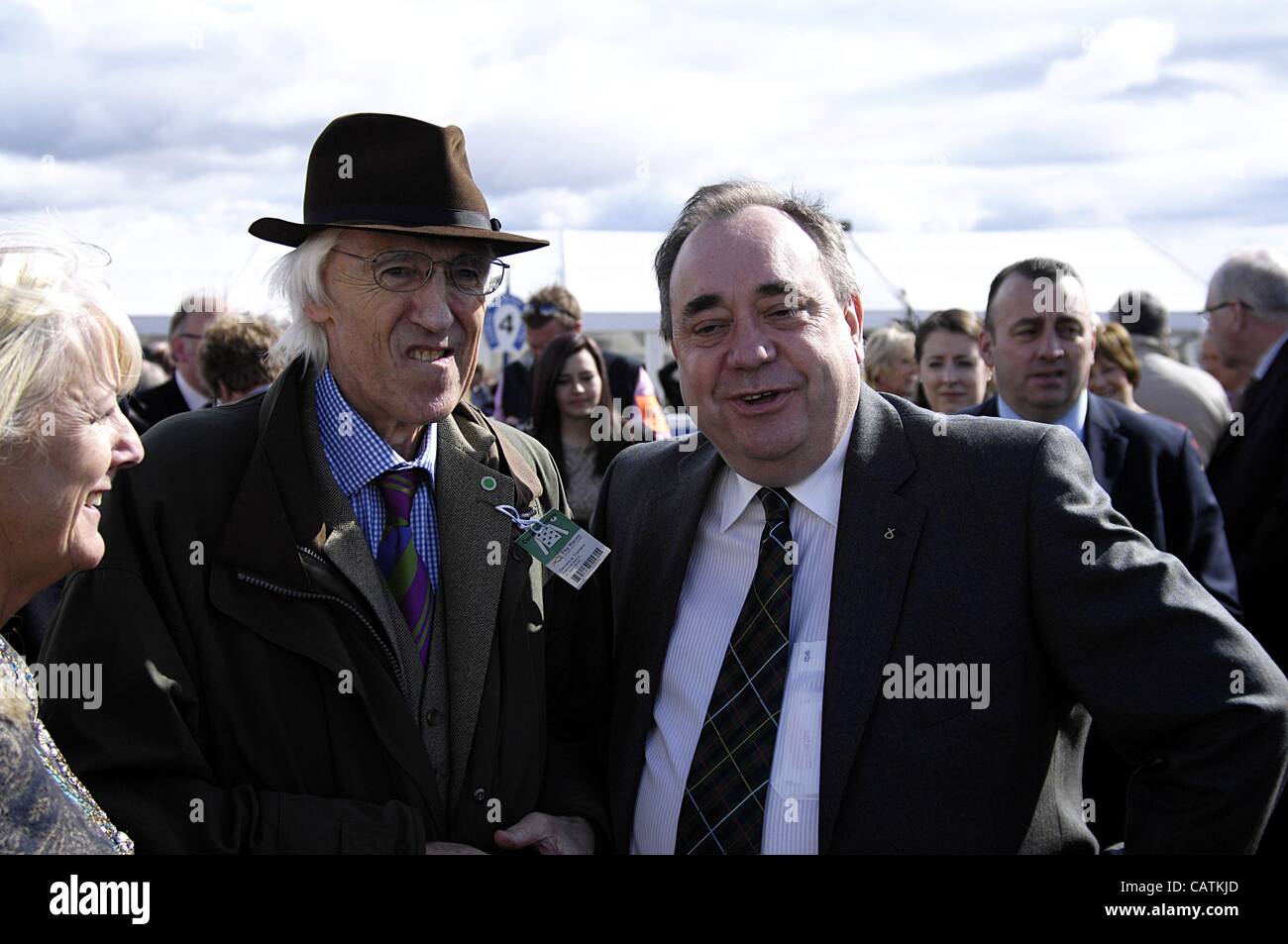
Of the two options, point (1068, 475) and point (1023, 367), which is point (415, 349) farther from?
point (1023, 367)

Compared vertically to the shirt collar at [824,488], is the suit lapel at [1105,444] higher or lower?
higher

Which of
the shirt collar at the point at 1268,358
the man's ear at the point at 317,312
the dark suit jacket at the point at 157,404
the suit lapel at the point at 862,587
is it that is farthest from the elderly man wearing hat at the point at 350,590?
the dark suit jacket at the point at 157,404

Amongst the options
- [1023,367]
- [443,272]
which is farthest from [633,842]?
[1023,367]

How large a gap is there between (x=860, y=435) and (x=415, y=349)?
1.09 metres

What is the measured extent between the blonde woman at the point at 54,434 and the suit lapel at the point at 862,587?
140 cm

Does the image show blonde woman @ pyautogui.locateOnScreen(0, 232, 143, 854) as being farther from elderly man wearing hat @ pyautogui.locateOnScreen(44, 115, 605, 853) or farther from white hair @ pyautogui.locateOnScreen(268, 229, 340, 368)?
white hair @ pyautogui.locateOnScreen(268, 229, 340, 368)

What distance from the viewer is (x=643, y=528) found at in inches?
122

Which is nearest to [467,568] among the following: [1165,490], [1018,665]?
[1018,665]

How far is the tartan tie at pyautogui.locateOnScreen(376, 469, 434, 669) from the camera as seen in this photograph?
8.76 feet

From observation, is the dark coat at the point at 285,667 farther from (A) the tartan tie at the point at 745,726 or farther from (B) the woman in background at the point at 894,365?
A: (B) the woman in background at the point at 894,365

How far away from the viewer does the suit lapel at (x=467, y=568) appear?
2.62 metres

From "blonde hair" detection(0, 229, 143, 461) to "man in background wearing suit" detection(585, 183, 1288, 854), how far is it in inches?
51.2

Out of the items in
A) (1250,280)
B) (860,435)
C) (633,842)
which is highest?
(1250,280)

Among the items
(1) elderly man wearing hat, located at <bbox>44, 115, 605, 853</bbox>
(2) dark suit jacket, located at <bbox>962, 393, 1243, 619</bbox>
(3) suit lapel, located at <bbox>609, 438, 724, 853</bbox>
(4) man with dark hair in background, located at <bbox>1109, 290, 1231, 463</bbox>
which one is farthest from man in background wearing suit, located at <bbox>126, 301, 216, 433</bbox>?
(4) man with dark hair in background, located at <bbox>1109, 290, 1231, 463</bbox>
